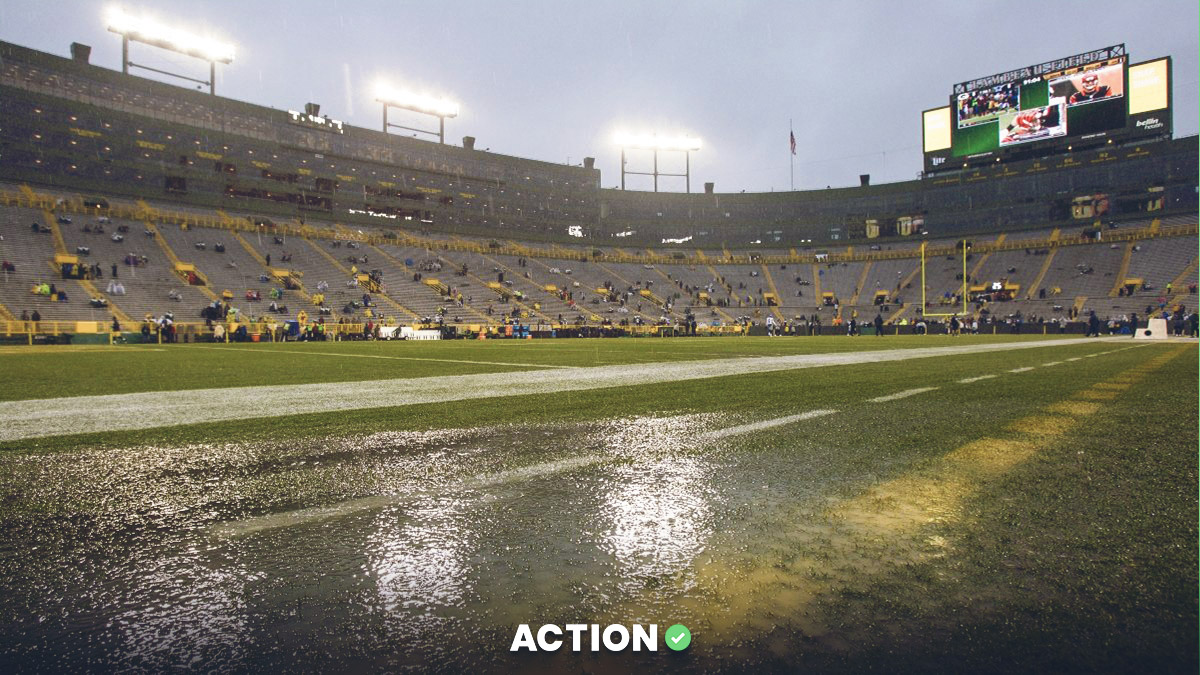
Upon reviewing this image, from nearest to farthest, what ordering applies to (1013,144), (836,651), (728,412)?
1. (836,651)
2. (728,412)
3. (1013,144)

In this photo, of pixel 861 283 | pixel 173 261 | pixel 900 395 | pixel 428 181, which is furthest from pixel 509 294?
pixel 900 395

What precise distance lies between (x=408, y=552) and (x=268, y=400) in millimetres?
4297

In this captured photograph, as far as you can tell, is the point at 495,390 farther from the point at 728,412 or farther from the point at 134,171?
the point at 134,171

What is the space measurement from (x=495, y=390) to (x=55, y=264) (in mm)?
39463

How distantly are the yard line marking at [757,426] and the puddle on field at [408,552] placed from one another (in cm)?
53

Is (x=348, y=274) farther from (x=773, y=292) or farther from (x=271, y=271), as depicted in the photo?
(x=773, y=292)

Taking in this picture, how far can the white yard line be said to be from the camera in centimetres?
398

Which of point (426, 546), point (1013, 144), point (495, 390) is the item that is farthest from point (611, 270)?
point (426, 546)

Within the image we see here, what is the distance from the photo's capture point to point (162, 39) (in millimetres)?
44906

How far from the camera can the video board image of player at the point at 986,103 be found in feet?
156

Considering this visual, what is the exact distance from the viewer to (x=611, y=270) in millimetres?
59438

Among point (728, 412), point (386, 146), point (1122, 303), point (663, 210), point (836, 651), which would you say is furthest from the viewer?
point (663, 210)

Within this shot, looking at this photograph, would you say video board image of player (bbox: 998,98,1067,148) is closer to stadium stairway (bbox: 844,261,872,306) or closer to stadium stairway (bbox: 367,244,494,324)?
stadium stairway (bbox: 844,261,872,306)

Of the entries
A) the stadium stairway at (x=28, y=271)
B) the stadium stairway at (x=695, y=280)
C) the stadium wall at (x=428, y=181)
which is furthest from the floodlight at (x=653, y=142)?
the stadium stairway at (x=28, y=271)
